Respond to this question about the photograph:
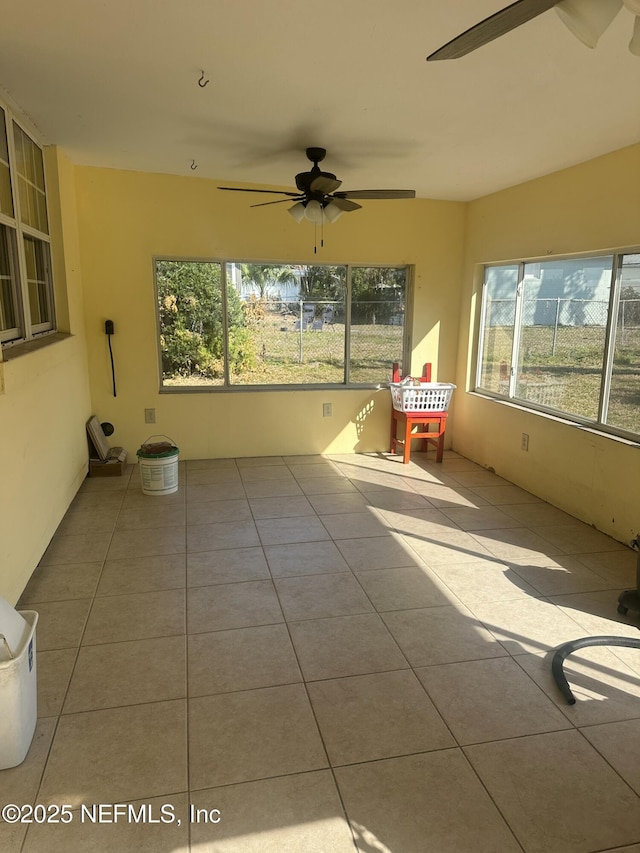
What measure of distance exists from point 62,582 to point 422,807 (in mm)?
2149

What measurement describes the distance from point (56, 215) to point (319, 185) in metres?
1.94

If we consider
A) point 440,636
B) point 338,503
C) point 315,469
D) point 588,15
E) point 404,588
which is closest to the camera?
point 588,15

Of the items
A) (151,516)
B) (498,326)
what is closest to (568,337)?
(498,326)

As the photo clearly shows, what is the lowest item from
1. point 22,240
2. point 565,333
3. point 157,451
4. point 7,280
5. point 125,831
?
point 125,831

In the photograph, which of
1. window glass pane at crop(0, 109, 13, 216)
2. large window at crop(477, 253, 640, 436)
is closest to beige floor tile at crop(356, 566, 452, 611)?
large window at crop(477, 253, 640, 436)

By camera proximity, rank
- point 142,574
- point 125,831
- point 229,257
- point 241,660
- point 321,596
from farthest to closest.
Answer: point 229,257 < point 142,574 < point 321,596 < point 241,660 < point 125,831

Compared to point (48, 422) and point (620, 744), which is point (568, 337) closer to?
point (620, 744)

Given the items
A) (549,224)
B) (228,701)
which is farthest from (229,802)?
(549,224)

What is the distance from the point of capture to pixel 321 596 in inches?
113

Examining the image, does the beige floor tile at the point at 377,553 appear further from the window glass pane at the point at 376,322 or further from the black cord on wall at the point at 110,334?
the black cord on wall at the point at 110,334

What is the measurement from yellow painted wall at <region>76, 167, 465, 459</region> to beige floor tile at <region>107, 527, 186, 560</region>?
5.21 feet

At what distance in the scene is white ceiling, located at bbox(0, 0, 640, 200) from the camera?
6.81 ft

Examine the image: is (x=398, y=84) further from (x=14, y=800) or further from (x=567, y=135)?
(x=14, y=800)

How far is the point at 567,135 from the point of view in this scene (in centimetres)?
326
